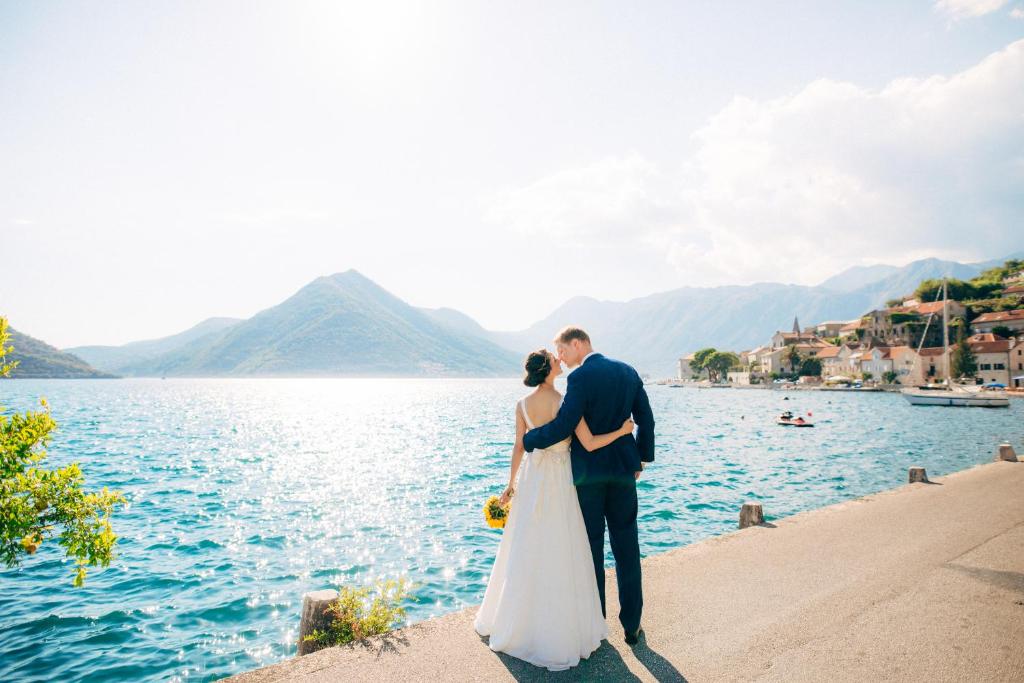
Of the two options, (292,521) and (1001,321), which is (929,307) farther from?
(292,521)

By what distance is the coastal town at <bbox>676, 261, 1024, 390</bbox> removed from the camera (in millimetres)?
107750

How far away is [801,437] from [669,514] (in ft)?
103

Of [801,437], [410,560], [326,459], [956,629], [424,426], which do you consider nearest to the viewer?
[956,629]

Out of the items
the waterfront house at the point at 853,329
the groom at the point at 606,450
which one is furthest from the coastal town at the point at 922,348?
the groom at the point at 606,450

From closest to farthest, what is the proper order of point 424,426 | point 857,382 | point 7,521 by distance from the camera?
point 7,521
point 424,426
point 857,382

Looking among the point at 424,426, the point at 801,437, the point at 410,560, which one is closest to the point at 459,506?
the point at 410,560

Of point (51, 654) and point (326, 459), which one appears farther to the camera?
point (326, 459)

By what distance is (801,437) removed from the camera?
143ft

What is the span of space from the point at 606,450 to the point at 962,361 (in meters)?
134

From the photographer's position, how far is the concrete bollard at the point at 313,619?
19.1 ft

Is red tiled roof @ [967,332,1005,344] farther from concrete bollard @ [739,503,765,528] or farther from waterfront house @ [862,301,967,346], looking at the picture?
concrete bollard @ [739,503,765,528]

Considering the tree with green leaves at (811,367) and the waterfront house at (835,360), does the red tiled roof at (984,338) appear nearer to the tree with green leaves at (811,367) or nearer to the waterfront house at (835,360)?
the waterfront house at (835,360)

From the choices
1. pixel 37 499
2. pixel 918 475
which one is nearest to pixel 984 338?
pixel 918 475

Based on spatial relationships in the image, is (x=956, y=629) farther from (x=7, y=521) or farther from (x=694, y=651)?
(x=7, y=521)
